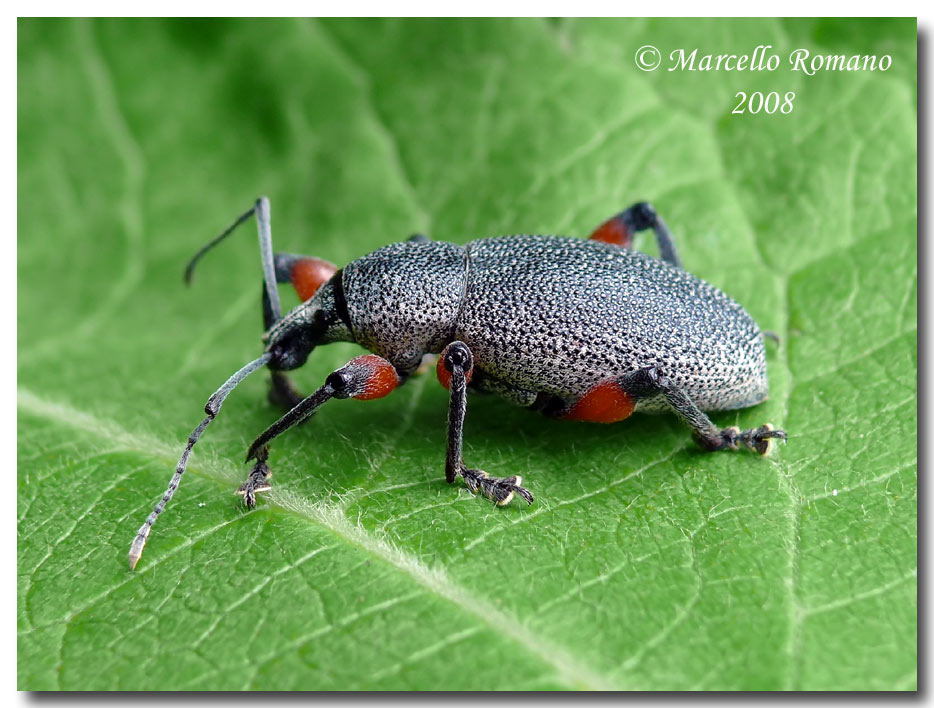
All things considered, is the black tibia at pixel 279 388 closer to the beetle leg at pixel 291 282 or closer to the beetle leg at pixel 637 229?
the beetle leg at pixel 291 282

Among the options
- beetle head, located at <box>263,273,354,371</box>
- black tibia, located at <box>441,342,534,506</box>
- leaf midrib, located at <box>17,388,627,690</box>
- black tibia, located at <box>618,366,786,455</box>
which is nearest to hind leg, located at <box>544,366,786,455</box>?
black tibia, located at <box>618,366,786,455</box>

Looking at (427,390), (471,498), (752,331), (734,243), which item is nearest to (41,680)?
(471,498)

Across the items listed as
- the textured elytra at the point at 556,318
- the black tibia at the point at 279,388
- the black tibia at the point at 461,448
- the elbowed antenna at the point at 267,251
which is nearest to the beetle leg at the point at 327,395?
the textured elytra at the point at 556,318

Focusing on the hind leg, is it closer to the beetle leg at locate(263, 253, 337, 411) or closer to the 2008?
the beetle leg at locate(263, 253, 337, 411)

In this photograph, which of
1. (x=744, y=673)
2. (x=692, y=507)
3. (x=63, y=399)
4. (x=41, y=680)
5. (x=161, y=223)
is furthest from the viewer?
(x=161, y=223)

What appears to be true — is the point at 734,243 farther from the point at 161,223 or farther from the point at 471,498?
the point at 161,223
